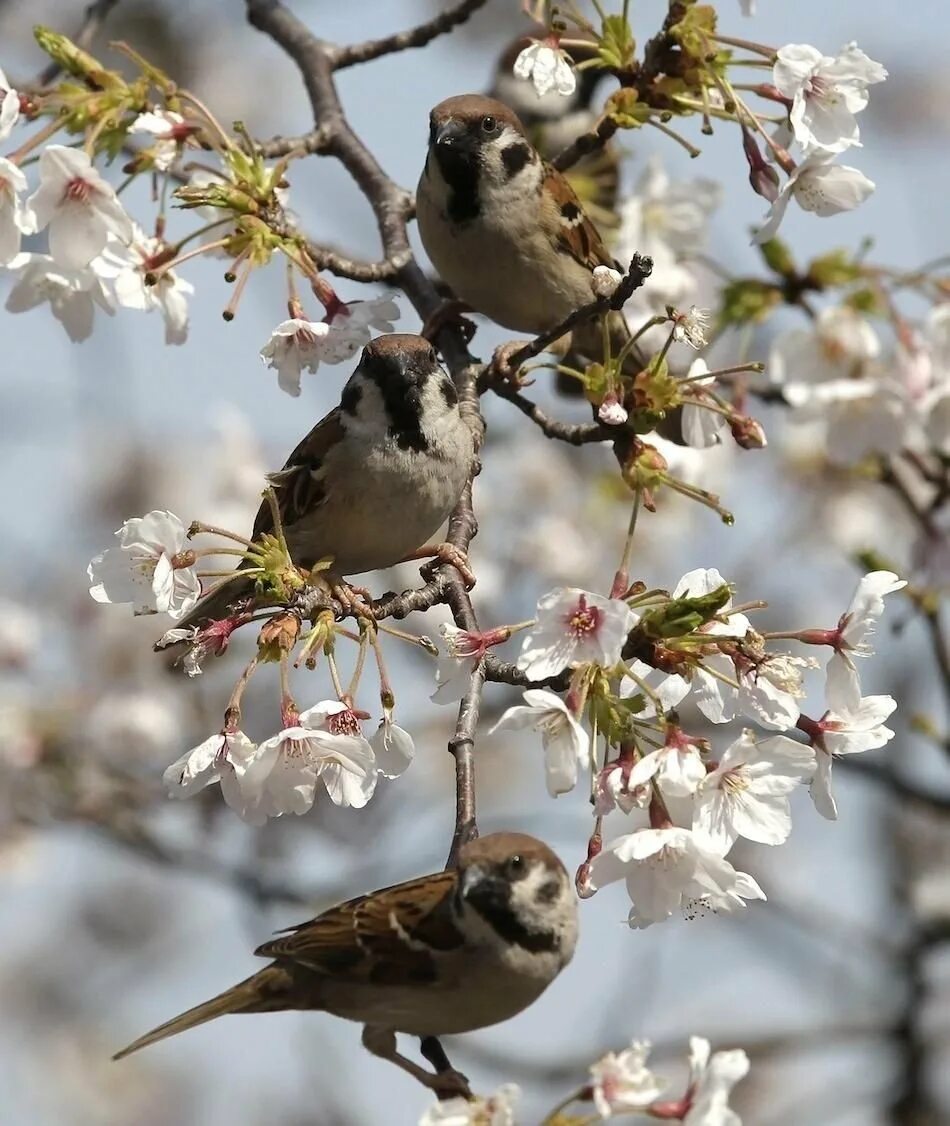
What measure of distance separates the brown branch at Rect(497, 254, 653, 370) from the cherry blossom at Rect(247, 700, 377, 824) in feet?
2.71

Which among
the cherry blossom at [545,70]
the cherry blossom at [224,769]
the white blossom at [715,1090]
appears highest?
the cherry blossom at [545,70]

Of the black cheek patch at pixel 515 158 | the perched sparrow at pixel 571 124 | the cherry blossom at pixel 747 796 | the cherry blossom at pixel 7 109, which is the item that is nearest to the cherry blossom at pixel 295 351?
the cherry blossom at pixel 7 109

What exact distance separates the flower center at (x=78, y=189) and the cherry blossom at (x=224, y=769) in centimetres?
108

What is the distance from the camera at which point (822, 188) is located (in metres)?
3.16

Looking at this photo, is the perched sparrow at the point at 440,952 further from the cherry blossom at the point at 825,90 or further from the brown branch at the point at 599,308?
the cherry blossom at the point at 825,90

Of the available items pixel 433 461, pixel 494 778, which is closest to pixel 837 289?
pixel 433 461

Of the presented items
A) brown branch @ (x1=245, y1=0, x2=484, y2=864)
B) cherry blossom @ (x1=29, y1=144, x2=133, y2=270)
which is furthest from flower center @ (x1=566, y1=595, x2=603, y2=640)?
cherry blossom @ (x1=29, y1=144, x2=133, y2=270)

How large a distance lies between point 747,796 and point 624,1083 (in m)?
0.59

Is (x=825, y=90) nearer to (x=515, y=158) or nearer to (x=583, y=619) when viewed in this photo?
(x=515, y=158)

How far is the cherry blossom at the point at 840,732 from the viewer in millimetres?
2727

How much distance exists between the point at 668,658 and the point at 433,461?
0.91m

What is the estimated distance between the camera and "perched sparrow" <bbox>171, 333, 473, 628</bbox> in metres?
3.38

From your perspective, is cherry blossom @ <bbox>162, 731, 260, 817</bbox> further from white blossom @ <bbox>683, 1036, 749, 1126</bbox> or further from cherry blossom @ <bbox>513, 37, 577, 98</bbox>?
cherry blossom @ <bbox>513, 37, 577, 98</bbox>

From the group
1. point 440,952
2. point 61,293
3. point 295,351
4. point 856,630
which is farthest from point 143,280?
point 856,630
